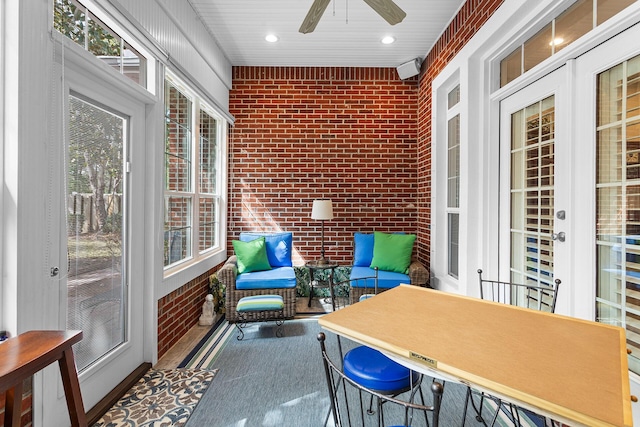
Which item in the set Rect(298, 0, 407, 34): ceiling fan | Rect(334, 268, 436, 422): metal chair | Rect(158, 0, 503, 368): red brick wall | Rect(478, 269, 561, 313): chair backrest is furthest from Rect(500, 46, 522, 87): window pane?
Rect(334, 268, 436, 422): metal chair

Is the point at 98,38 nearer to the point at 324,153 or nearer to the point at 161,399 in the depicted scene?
the point at 161,399

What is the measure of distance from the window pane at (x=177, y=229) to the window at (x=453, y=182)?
286 cm

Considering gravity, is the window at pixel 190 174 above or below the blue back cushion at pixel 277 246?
above

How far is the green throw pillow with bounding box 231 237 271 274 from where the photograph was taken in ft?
12.1

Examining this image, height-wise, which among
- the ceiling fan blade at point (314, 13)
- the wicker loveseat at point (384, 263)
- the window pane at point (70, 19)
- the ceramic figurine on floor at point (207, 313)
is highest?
the ceiling fan blade at point (314, 13)

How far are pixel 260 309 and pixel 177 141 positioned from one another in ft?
6.04

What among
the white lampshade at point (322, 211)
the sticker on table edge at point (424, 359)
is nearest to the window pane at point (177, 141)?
the white lampshade at point (322, 211)

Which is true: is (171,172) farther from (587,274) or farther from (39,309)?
(587,274)

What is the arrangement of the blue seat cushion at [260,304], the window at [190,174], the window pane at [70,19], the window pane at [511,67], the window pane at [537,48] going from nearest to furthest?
Result: the window pane at [70,19] < the window pane at [537,48] < the window pane at [511,67] < the window at [190,174] < the blue seat cushion at [260,304]

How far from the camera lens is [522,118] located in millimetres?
2439

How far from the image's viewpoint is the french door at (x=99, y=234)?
69.7 inches

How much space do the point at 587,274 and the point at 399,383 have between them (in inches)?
51.3

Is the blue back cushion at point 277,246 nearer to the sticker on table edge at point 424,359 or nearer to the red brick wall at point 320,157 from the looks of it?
the red brick wall at point 320,157

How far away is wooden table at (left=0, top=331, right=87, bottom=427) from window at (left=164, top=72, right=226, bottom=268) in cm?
177
